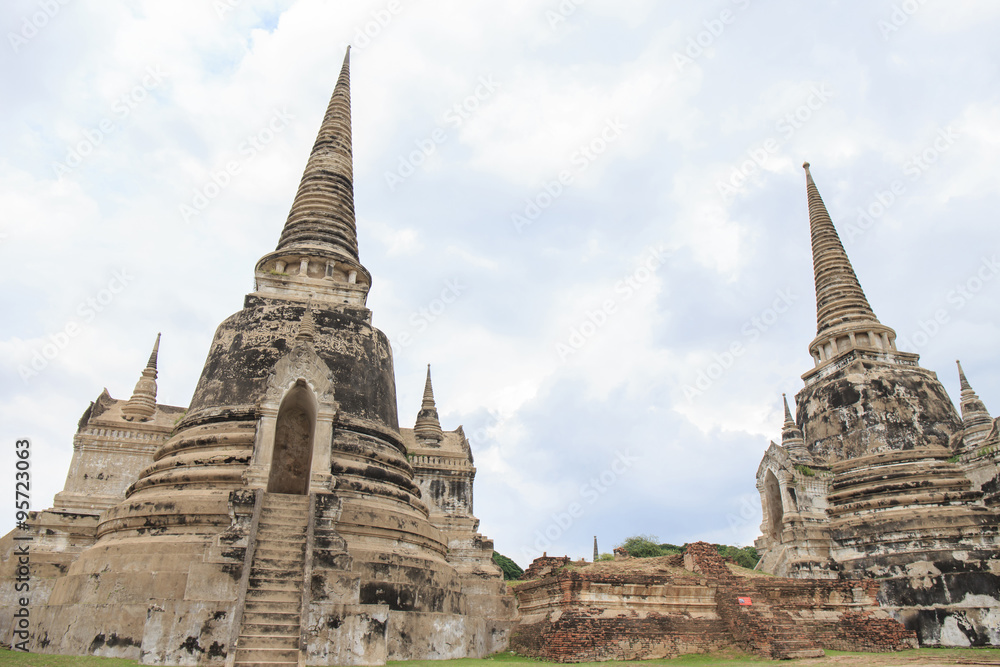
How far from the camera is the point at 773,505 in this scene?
23094 mm

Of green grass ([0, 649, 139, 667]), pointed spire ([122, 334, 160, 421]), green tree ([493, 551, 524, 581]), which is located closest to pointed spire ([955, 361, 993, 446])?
green grass ([0, 649, 139, 667])

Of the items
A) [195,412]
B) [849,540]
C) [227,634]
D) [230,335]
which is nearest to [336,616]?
[227,634]

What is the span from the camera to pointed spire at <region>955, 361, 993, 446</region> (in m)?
20.3

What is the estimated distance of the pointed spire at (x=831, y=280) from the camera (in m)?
25.5

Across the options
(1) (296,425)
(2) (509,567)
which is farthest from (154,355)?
(2) (509,567)

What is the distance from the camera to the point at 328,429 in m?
13.1

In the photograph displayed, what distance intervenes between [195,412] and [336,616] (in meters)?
6.84

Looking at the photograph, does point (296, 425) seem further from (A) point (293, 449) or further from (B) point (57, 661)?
(B) point (57, 661)

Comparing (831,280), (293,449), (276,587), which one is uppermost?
(831,280)

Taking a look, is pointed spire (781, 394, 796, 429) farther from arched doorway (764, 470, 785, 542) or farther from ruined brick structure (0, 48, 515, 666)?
ruined brick structure (0, 48, 515, 666)

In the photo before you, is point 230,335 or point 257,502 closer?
point 257,502

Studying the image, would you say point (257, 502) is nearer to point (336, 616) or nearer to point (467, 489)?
point (336, 616)

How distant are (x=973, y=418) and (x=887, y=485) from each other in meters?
3.50

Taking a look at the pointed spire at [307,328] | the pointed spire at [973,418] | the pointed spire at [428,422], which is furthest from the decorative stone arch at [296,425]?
the pointed spire at [973,418]
